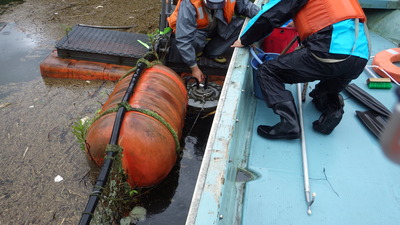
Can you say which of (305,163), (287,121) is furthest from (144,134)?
(305,163)

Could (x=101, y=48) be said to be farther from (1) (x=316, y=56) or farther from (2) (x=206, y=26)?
(1) (x=316, y=56)

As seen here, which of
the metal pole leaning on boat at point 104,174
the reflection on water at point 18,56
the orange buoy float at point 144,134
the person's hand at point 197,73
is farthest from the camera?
the reflection on water at point 18,56

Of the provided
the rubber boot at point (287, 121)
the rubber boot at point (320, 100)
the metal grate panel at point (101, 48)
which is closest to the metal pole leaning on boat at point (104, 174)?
the rubber boot at point (287, 121)

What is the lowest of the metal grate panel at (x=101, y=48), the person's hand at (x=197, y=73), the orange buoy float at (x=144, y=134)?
the metal grate panel at (x=101, y=48)

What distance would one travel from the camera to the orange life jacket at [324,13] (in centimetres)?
233

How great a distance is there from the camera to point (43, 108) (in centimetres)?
442

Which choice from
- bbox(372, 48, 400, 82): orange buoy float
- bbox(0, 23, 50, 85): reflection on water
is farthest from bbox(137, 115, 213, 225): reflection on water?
bbox(0, 23, 50, 85): reflection on water

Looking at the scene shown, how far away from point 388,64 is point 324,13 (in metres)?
1.70

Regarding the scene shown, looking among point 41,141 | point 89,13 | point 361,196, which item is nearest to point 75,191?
point 41,141

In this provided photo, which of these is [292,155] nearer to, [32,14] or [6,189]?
[6,189]

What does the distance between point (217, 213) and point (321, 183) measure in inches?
45.5

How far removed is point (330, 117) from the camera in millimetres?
2645

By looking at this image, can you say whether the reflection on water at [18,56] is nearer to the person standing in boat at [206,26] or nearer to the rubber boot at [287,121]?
the person standing in boat at [206,26]

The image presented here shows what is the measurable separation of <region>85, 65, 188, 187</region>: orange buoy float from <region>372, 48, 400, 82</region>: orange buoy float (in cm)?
242
